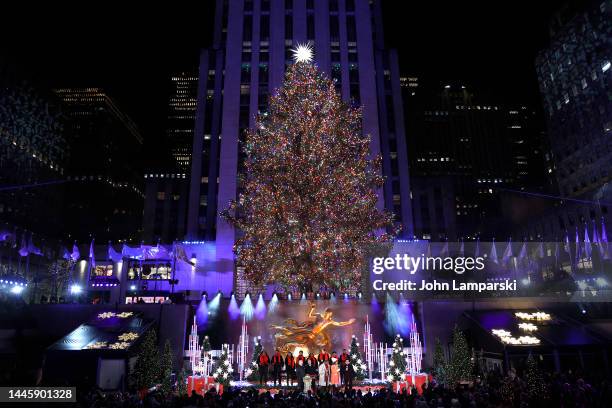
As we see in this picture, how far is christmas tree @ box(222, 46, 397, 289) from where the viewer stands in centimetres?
2705

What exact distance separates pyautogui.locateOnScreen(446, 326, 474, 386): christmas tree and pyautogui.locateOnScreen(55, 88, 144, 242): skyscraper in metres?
98.4

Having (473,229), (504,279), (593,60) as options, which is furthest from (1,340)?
(473,229)

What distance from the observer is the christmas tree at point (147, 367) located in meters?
18.7

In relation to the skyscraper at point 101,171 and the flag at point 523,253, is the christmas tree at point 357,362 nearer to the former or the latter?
the flag at point 523,253

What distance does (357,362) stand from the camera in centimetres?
2200

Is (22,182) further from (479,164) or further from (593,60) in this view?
(479,164)

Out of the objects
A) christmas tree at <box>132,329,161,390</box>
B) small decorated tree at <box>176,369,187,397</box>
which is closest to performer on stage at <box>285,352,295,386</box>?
small decorated tree at <box>176,369,187,397</box>

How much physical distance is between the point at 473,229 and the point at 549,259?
65208 mm

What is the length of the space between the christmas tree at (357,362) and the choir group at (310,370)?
103cm

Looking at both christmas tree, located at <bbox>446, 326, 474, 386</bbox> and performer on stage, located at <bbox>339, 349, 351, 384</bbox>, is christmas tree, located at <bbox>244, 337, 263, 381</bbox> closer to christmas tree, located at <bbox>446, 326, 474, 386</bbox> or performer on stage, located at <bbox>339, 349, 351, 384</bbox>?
performer on stage, located at <bbox>339, 349, 351, 384</bbox>

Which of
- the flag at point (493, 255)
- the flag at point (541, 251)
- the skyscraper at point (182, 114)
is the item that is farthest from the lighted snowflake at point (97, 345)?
the skyscraper at point (182, 114)

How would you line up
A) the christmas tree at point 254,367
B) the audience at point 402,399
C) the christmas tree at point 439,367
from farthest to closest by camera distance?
the christmas tree at point 254,367 → the christmas tree at point 439,367 → the audience at point 402,399

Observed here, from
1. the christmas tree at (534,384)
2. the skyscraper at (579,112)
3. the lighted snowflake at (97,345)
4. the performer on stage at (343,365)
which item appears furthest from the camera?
the skyscraper at (579,112)

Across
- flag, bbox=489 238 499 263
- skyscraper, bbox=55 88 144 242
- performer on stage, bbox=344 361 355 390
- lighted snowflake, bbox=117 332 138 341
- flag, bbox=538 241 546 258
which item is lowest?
performer on stage, bbox=344 361 355 390
